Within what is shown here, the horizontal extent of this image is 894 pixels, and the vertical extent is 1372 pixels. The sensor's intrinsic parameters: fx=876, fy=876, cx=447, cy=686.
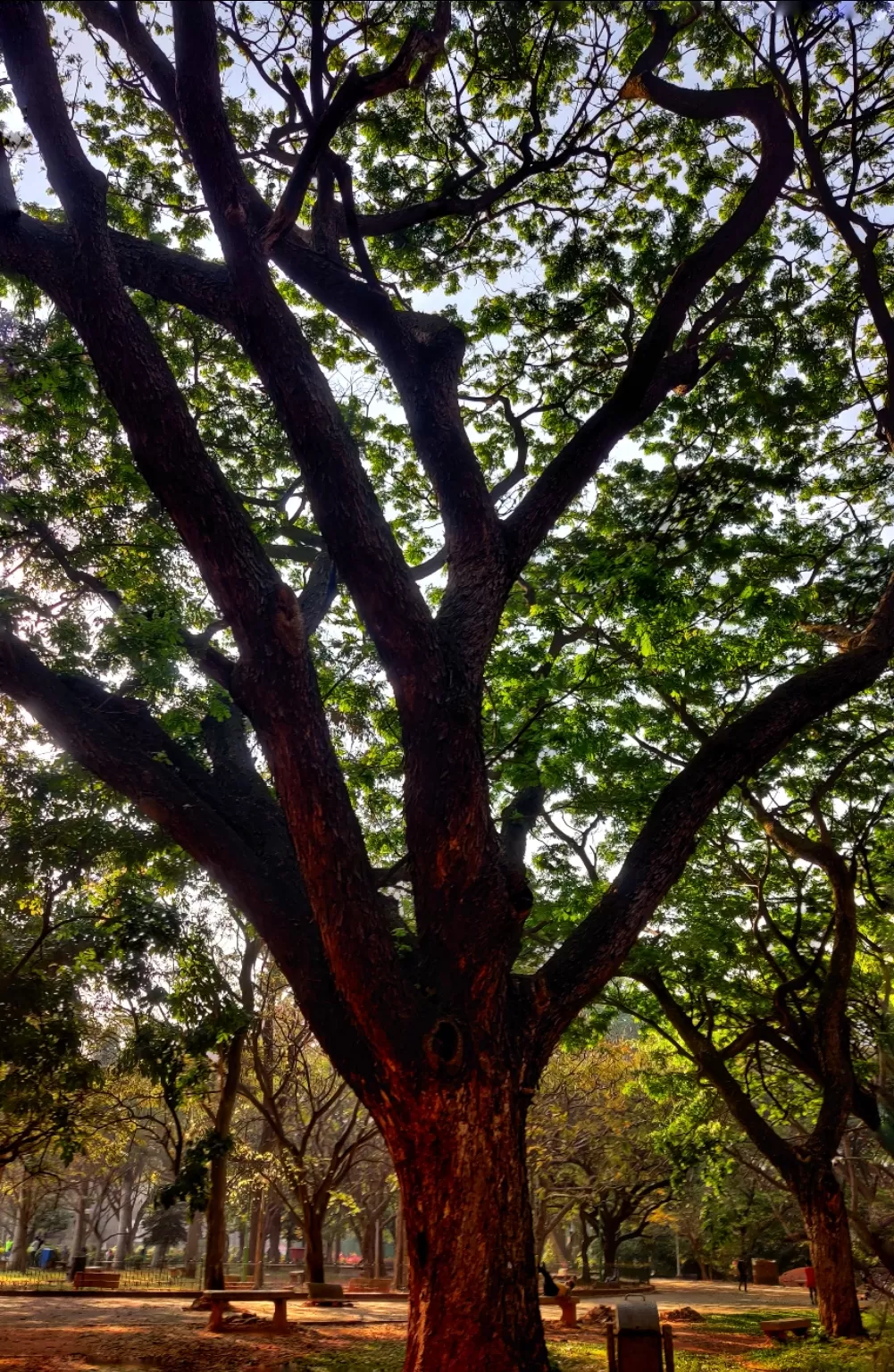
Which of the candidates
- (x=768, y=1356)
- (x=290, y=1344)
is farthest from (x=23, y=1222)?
(x=768, y=1356)

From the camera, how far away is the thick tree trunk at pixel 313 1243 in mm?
15172

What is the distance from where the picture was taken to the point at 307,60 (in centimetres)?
612

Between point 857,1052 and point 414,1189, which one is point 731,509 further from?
point 857,1052

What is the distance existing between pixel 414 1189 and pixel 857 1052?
1388 cm

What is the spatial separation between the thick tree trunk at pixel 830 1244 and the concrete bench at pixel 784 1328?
0.99 ft

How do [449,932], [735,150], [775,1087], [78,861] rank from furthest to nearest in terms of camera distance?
1. [775,1087]
2. [78,861]
3. [735,150]
4. [449,932]

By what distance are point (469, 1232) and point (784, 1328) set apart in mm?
9053

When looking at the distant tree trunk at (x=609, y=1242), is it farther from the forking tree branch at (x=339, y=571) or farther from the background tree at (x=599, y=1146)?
the forking tree branch at (x=339, y=571)

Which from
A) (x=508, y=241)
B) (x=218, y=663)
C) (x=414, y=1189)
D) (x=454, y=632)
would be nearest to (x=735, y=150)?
(x=508, y=241)

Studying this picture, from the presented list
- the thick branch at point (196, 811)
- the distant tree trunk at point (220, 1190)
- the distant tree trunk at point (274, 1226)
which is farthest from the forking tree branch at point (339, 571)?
the distant tree trunk at point (274, 1226)

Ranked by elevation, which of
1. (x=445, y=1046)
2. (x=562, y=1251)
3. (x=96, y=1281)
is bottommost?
(x=562, y=1251)

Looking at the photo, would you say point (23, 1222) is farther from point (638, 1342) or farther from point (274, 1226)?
point (638, 1342)

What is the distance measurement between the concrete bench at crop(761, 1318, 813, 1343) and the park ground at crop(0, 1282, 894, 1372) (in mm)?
171

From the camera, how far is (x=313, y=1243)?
15.2 m
